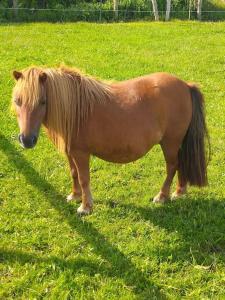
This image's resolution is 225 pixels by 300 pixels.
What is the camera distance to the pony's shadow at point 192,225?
12.8 ft

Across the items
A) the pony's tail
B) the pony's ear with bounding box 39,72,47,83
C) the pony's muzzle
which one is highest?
the pony's ear with bounding box 39,72,47,83

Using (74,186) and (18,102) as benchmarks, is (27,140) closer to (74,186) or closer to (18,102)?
(18,102)

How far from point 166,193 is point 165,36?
8.65 m

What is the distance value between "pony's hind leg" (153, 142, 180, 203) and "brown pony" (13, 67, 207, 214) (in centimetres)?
1

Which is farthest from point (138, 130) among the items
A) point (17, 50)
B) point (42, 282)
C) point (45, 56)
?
point (17, 50)

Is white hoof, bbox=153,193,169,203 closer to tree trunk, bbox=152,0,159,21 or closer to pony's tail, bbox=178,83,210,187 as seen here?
pony's tail, bbox=178,83,210,187

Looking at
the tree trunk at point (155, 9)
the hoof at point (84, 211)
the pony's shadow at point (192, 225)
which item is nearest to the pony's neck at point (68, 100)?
the hoof at point (84, 211)

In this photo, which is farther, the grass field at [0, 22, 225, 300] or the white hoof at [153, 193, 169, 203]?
the white hoof at [153, 193, 169, 203]

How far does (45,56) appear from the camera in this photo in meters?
10.3

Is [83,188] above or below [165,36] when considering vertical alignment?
below

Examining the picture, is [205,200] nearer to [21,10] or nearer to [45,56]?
[45,56]

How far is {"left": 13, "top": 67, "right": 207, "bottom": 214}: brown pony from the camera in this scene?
3.78m

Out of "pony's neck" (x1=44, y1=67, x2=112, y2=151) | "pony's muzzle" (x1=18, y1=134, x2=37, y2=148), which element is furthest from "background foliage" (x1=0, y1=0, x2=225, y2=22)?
"pony's muzzle" (x1=18, y1=134, x2=37, y2=148)

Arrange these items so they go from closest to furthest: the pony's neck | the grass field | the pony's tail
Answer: the grass field, the pony's neck, the pony's tail
